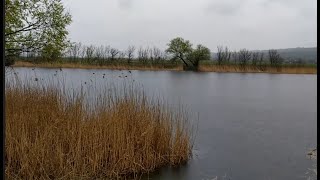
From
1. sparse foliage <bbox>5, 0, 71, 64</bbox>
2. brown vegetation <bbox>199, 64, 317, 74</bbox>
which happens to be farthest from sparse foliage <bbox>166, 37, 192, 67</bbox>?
sparse foliage <bbox>5, 0, 71, 64</bbox>

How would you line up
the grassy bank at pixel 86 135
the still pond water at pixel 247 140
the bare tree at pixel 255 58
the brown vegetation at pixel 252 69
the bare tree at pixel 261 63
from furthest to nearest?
the bare tree at pixel 255 58 → the bare tree at pixel 261 63 → the brown vegetation at pixel 252 69 → the still pond water at pixel 247 140 → the grassy bank at pixel 86 135

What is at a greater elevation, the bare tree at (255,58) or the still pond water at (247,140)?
the bare tree at (255,58)

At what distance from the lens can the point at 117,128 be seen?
3371 mm

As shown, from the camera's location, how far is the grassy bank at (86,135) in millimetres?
2992

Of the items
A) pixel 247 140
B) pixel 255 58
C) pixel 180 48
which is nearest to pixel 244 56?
pixel 255 58

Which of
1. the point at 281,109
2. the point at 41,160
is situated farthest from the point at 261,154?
the point at 281,109

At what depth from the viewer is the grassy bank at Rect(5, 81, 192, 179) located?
299cm

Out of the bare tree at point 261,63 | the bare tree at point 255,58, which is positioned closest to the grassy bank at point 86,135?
the bare tree at point 261,63

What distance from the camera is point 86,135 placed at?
3.25 m

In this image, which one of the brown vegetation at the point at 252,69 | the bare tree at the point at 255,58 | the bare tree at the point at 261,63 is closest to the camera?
the brown vegetation at the point at 252,69

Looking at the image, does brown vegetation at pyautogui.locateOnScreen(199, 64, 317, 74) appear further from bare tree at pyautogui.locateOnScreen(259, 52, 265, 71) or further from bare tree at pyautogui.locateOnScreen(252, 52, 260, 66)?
bare tree at pyautogui.locateOnScreen(252, 52, 260, 66)

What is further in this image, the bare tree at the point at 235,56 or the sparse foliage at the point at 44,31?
the bare tree at the point at 235,56

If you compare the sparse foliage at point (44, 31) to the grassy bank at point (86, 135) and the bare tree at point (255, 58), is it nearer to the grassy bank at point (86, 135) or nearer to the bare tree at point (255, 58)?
the grassy bank at point (86, 135)

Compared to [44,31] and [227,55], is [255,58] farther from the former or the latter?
[44,31]
